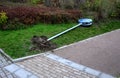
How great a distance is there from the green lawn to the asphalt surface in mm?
459

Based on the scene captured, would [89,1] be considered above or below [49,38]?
above

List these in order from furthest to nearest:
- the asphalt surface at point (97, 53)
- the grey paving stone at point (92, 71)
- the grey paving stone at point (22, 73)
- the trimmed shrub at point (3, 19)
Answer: the trimmed shrub at point (3, 19), the asphalt surface at point (97, 53), the grey paving stone at point (92, 71), the grey paving stone at point (22, 73)

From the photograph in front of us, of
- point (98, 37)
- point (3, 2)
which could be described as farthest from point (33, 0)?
point (98, 37)

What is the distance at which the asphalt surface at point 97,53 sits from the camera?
6325mm

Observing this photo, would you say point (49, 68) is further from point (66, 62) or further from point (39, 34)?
point (39, 34)

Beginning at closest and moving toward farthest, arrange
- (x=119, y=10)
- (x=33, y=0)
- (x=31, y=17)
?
1. (x=31, y=17)
2. (x=119, y=10)
3. (x=33, y=0)

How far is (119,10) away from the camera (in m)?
11.0

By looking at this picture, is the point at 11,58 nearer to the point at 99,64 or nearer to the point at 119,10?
the point at 99,64

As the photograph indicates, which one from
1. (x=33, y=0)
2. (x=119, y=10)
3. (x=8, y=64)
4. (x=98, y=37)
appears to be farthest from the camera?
(x=33, y=0)

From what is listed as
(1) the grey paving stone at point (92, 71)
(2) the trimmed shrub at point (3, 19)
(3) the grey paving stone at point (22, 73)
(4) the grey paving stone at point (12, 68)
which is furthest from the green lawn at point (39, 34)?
(1) the grey paving stone at point (92, 71)

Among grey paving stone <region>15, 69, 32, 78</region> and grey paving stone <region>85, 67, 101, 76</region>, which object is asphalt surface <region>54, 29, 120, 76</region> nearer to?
grey paving stone <region>85, 67, 101, 76</region>

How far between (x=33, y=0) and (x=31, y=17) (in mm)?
3452

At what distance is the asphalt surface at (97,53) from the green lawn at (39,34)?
0.46 metres

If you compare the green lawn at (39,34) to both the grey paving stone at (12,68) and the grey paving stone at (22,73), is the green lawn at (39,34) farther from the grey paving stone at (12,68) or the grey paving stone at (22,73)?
the grey paving stone at (22,73)
